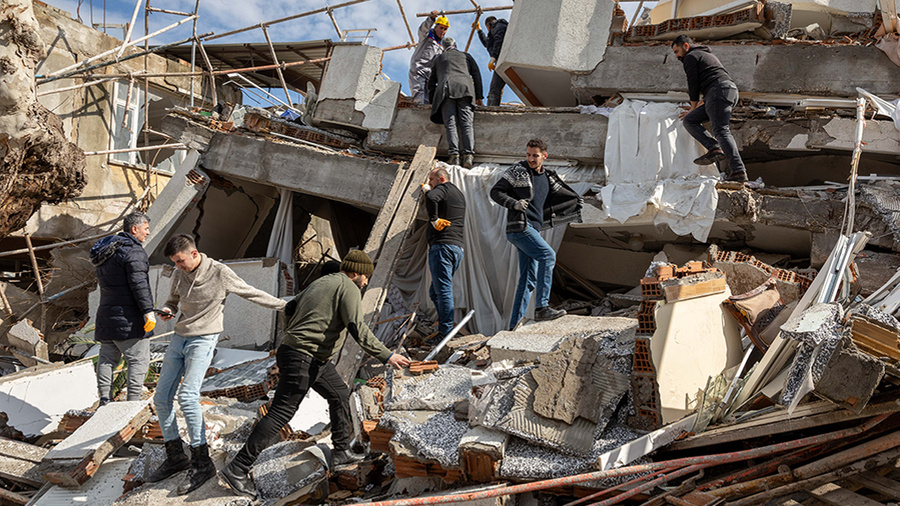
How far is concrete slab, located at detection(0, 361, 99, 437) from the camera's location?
20.1 feet

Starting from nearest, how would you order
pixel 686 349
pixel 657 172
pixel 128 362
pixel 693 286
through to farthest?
pixel 686 349 → pixel 693 286 → pixel 128 362 → pixel 657 172

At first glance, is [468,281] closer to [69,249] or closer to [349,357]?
[349,357]

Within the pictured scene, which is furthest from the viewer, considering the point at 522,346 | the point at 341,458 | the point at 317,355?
the point at 522,346

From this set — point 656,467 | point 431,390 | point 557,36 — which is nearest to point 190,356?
point 431,390

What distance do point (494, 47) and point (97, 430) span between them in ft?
23.7

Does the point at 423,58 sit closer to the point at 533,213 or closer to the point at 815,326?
the point at 533,213

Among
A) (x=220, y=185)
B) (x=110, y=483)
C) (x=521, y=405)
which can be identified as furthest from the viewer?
(x=220, y=185)

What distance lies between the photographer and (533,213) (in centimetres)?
631

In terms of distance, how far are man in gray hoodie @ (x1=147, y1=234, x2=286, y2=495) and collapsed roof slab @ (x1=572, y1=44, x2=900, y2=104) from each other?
5.68m

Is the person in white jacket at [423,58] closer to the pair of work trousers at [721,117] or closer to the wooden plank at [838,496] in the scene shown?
the pair of work trousers at [721,117]

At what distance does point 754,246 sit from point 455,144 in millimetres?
3699

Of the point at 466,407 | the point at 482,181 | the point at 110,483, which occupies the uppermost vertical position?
the point at 482,181

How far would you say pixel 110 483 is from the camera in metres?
4.73

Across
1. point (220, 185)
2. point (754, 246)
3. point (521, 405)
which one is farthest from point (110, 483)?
point (754, 246)
